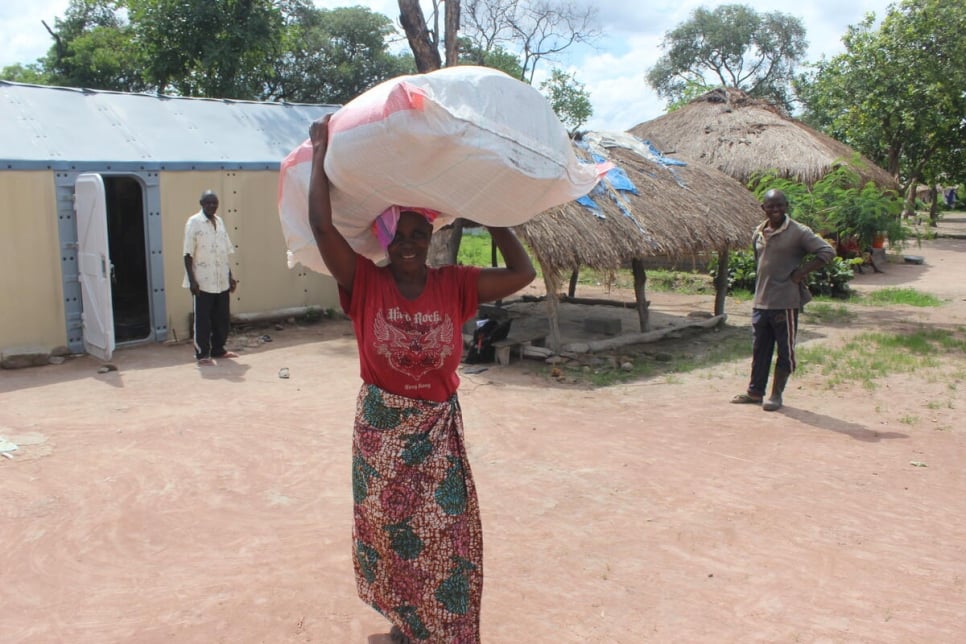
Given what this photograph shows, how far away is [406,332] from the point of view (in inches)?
103

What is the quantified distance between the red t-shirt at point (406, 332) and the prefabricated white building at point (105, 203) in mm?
6055

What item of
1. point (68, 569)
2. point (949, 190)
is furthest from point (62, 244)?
point (949, 190)

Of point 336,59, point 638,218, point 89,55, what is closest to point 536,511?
point 638,218

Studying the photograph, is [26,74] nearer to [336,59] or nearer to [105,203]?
[336,59]

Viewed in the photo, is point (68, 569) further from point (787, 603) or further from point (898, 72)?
point (898, 72)

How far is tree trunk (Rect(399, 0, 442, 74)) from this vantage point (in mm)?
10508

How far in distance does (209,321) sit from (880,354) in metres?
7.17

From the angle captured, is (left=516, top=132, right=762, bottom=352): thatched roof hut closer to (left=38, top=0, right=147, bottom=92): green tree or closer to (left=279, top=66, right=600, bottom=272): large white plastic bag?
(left=279, top=66, right=600, bottom=272): large white plastic bag

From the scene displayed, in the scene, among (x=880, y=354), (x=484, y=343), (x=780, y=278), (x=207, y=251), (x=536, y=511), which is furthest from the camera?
(x=880, y=354)

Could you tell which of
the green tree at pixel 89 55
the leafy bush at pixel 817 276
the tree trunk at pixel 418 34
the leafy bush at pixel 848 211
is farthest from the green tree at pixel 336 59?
the leafy bush at pixel 848 211

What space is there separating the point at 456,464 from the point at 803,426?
14.1ft

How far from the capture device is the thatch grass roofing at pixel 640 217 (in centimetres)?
799

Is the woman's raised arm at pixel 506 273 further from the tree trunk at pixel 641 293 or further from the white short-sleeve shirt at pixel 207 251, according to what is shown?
the tree trunk at pixel 641 293

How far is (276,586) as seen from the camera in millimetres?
3543
